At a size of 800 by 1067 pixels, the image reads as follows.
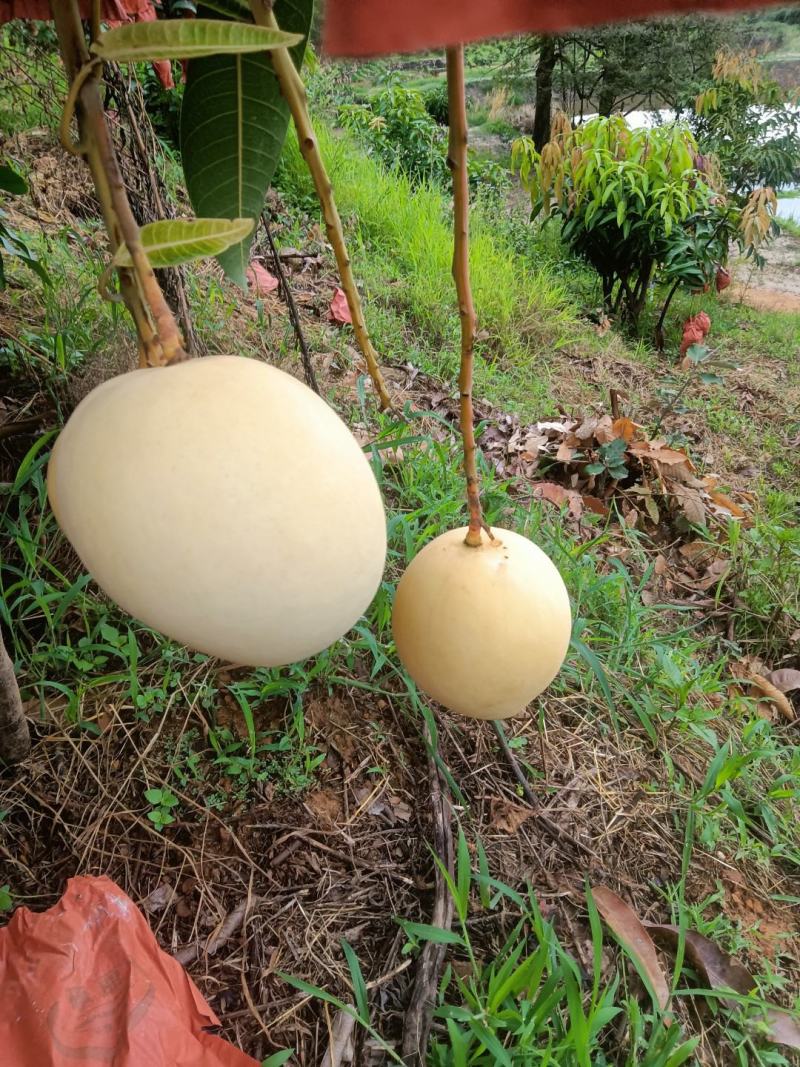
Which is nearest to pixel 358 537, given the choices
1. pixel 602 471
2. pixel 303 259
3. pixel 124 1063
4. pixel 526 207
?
pixel 124 1063

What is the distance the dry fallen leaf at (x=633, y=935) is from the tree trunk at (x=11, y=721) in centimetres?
93

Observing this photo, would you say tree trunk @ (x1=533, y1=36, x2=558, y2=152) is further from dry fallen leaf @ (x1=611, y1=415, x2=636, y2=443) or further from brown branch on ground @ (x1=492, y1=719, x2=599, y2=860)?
brown branch on ground @ (x1=492, y1=719, x2=599, y2=860)

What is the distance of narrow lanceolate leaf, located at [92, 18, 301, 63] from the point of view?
1.07ft

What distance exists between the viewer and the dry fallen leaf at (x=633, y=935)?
3.88 ft

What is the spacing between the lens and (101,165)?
1.21ft

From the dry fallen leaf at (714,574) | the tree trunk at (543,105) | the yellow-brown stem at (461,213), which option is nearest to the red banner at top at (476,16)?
the yellow-brown stem at (461,213)

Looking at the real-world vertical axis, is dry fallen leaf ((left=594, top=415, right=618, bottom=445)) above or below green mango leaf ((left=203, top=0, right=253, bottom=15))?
below

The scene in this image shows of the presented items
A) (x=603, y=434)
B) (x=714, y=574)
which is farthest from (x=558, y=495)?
(x=714, y=574)

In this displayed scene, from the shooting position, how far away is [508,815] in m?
1.35

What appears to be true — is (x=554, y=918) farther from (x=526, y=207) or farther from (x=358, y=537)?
(x=526, y=207)

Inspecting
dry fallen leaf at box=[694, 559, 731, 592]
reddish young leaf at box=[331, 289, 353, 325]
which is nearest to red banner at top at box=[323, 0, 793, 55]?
dry fallen leaf at box=[694, 559, 731, 592]

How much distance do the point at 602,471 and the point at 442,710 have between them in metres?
1.30

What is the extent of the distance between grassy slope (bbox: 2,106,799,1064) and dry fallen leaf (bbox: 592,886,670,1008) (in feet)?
0.43

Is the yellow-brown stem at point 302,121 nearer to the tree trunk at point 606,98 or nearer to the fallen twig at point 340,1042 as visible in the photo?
the fallen twig at point 340,1042
